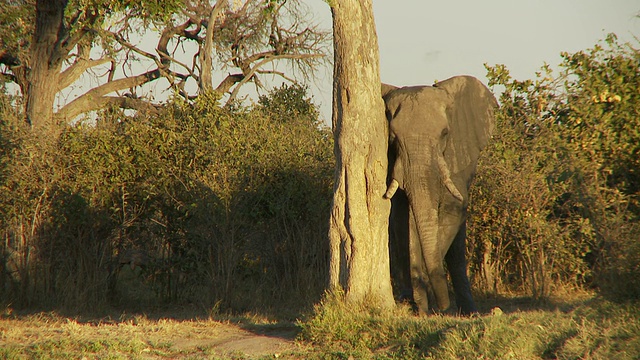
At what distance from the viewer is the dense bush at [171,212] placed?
1194cm

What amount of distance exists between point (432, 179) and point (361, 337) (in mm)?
2669

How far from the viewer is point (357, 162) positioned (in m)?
8.92

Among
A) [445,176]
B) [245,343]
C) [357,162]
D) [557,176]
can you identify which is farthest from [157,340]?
[557,176]

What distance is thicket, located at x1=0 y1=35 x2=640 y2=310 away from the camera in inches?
464

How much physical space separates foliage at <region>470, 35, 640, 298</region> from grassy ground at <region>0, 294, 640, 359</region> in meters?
3.39

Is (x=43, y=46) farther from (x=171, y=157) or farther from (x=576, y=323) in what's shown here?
(x=576, y=323)

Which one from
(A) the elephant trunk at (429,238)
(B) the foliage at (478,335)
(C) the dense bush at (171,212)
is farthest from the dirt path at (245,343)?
(C) the dense bush at (171,212)

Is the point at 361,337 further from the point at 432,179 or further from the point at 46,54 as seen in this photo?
the point at 46,54

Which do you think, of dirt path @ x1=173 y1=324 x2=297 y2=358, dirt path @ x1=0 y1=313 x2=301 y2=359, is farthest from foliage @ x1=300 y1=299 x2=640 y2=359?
dirt path @ x1=0 y1=313 x2=301 y2=359

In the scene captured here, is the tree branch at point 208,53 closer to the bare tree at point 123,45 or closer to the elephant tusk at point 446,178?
the bare tree at point 123,45

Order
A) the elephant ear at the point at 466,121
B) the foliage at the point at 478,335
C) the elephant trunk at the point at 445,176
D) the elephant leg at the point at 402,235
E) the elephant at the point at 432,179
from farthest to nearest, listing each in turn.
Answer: the elephant ear at the point at 466,121 < the elephant leg at the point at 402,235 < the elephant trunk at the point at 445,176 < the elephant at the point at 432,179 < the foliage at the point at 478,335

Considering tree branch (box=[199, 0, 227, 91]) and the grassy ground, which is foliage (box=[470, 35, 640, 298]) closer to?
the grassy ground

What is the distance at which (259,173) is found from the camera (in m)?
12.1

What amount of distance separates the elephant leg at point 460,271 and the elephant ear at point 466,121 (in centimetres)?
86
